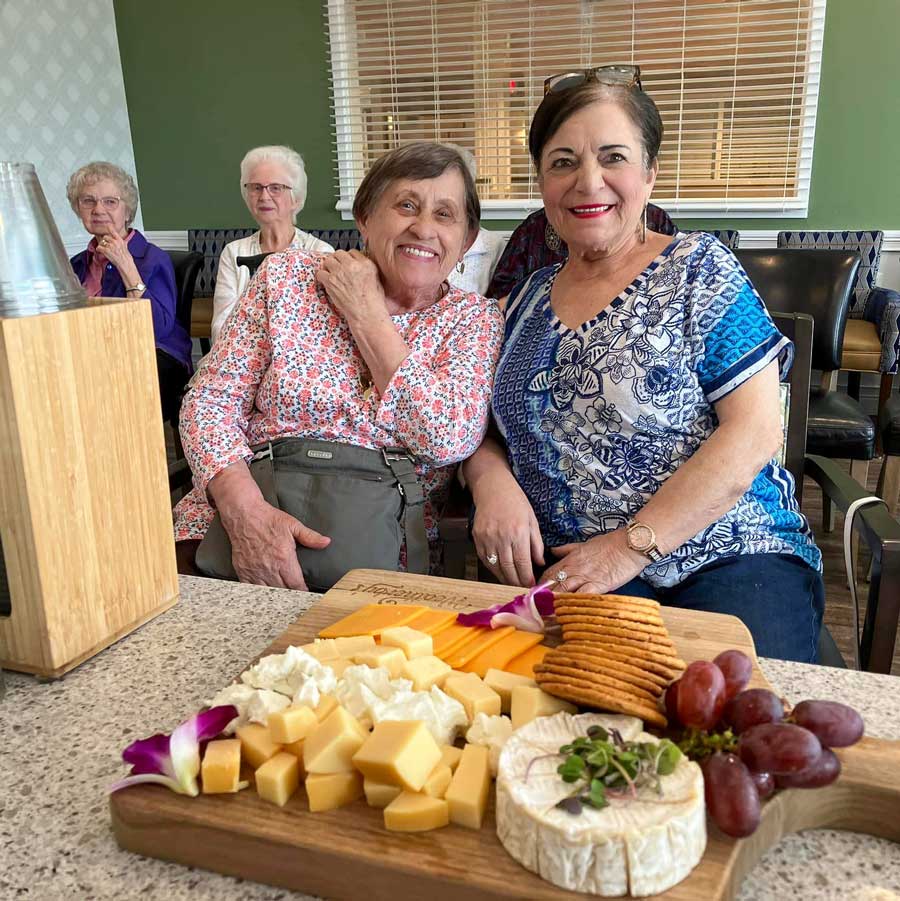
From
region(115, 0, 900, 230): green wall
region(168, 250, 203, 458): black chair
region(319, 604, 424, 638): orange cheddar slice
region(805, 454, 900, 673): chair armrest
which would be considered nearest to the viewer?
region(319, 604, 424, 638): orange cheddar slice

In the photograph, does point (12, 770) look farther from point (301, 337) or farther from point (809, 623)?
point (809, 623)

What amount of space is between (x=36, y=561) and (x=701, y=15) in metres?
5.40

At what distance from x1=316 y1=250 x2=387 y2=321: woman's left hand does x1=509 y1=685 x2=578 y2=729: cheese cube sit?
0.98 m

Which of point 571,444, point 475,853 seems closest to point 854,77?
point 571,444

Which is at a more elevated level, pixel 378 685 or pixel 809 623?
pixel 378 685

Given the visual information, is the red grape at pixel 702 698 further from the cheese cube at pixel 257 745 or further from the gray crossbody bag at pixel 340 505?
the gray crossbody bag at pixel 340 505

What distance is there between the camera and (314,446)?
4.94 feet

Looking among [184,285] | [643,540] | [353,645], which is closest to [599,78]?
[643,540]

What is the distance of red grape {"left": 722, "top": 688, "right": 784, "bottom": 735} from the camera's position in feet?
2.12

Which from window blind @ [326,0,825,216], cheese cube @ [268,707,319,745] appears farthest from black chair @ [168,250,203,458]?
cheese cube @ [268,707,319,745]

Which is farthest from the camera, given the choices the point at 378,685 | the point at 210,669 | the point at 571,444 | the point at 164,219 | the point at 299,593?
the point at 164,219

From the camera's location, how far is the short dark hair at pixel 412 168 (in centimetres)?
161

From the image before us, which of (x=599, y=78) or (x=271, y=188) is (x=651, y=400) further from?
(x=271, y=188)

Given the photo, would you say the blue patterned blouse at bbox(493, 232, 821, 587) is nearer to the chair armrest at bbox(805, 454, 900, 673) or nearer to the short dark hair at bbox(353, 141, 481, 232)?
the chair armrest at bbox(805, 454, 900, 673)
